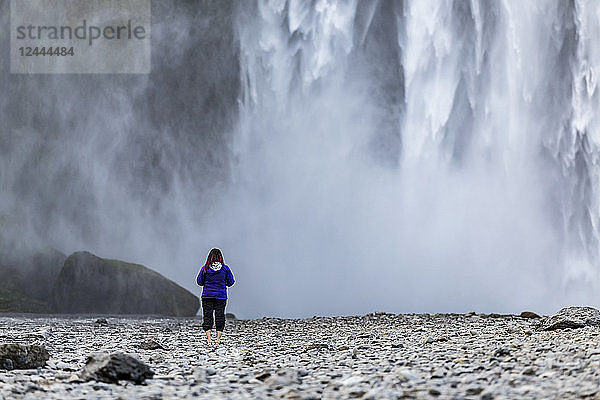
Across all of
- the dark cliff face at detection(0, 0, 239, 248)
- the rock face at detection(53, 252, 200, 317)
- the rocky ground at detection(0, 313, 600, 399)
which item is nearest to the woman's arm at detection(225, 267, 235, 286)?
the rocky ground at detection(0, 313, 600, 399)

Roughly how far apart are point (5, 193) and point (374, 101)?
28884 millimetres

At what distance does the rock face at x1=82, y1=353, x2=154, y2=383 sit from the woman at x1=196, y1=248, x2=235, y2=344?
590 cm

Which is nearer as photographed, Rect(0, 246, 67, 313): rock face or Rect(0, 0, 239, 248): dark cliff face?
Rect(0, 246, 67, 313): rock face

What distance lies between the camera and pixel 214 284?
42.2 ft

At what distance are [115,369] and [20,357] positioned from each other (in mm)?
1911

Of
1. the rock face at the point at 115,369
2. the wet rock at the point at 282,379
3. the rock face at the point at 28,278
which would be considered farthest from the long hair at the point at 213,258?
the rock face at the point at 28,278

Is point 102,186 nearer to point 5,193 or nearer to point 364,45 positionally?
point 5,193

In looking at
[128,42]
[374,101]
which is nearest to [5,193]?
[128,42]

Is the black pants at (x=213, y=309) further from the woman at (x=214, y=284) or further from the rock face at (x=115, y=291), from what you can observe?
the rock face at (x=115, y=291)

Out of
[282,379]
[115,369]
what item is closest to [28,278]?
[115,369]

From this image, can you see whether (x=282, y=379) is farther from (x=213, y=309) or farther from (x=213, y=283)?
(x=213, y=309)

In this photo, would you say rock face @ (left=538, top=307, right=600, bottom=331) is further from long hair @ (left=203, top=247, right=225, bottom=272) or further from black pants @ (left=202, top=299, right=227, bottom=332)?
long hair @ (left=203, top=247, right=225, bottom=272)

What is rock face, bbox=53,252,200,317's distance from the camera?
119 ft

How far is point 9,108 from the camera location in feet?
151
